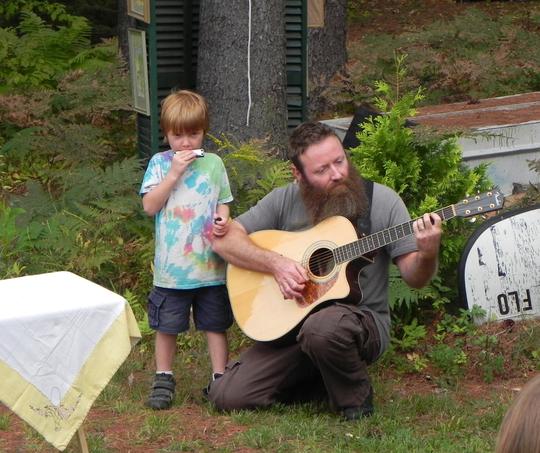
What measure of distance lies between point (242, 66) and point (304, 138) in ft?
8.05

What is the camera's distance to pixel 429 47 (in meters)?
11.2

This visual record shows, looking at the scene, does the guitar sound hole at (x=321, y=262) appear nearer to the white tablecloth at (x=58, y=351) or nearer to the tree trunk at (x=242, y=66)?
the white tablecloth at (x=58, y=351)

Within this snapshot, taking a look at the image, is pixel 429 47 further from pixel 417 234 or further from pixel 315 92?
pixel 417 234

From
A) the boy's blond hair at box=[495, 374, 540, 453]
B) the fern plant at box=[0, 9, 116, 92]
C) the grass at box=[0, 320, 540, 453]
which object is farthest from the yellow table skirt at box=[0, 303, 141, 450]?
the fern plant at box=[0, 9, 116, 92]

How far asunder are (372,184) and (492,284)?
4.47 feet

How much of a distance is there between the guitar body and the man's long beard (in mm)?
44

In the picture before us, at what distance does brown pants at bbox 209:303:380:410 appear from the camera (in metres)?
4.77

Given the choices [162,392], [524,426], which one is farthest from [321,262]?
[524,426]

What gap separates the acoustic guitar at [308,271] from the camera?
4793 millimetres

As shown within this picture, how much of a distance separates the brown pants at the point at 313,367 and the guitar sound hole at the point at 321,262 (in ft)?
0.55

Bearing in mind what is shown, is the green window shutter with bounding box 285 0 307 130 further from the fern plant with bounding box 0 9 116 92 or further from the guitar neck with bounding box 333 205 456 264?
the guitar neck with bounding box 333 205 456 264

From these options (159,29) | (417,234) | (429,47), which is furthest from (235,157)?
(429,47)

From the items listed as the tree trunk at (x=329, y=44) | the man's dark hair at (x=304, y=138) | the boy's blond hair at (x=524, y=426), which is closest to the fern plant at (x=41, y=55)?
the tree trunk at (x=329, y=44)

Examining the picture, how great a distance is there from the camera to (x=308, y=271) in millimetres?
4934
